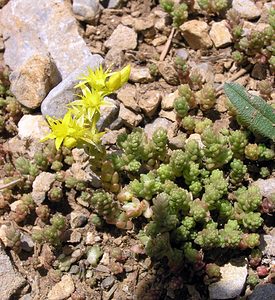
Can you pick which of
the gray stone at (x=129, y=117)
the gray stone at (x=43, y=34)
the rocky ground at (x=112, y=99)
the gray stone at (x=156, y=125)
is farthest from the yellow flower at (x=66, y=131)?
the gray stone at (x=43, y=34)

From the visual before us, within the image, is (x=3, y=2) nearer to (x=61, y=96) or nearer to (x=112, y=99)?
(x=61, y=96)

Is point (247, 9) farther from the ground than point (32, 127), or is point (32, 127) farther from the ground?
point (247, 9)

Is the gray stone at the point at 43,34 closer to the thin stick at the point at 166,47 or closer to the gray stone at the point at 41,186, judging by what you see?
the thin stick at the point at 166,47

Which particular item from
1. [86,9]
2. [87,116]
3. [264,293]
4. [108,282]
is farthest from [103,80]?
[264,293]

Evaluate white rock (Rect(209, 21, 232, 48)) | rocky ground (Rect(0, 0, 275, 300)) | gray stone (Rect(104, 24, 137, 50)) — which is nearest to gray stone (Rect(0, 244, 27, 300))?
rocky ground (Rect(0, 0, 275, 300))

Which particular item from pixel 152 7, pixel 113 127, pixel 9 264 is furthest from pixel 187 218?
pixel 152 7

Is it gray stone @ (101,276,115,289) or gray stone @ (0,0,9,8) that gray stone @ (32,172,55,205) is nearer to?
gray stone @ (101,276,115,289)
